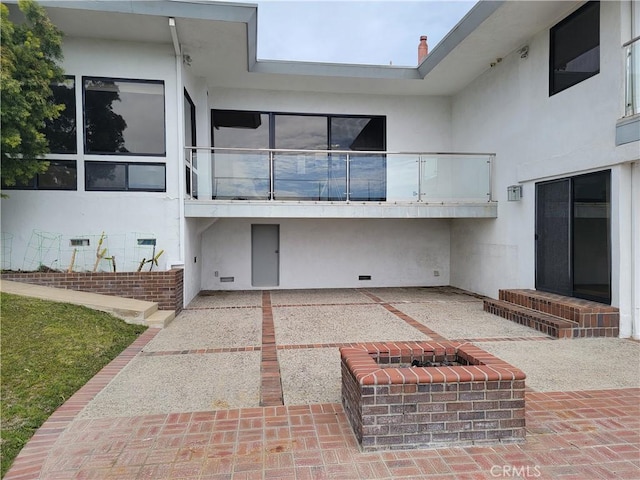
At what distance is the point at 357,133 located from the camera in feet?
38.4

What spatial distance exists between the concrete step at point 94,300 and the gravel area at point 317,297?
3.09 meters

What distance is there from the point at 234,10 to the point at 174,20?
45.7 inches

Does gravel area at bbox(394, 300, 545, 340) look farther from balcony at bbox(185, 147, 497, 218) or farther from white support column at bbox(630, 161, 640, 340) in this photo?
balcony at bbox(185, 147, 497, 218)

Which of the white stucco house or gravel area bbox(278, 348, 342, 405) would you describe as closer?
gravel area bbox(278, 348, 342, 405)

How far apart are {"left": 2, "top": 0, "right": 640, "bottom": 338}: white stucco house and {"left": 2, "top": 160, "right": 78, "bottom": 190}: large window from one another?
0.14 feet

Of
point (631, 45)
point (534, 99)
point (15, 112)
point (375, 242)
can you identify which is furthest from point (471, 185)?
point (15, 112)

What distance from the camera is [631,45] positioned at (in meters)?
5.74

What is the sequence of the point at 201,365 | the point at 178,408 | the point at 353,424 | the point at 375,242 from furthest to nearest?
the point at 375,242, the point at 201,365, the point at 178,408, the point at 353,424

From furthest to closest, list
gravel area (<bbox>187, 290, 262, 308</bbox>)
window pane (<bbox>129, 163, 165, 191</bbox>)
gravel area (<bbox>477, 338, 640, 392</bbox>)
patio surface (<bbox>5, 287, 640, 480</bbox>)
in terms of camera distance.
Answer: gravel area (<bbox>187, 290, 262, 308</bbox>) < window pane (<bbox>129, 163, 165, 191</bbox>) < gravel area (<bbox>477, 338, 640, 392</bbox>) < patio surface (<bbox>5, 287, 640, 480</bbox>)

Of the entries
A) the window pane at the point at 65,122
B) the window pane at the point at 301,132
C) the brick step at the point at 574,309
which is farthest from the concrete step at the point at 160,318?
the brick step at the point at 574,309

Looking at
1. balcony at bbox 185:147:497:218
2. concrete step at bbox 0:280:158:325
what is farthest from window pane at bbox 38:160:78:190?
balcony at bbox 185:147:497:218

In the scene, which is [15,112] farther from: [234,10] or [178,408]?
[178,408]

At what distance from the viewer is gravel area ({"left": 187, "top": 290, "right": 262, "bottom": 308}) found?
28.7 ft

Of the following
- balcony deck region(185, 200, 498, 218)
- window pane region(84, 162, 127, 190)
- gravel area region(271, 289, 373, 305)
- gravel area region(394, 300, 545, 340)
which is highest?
window pane region(84, 162, 127, 190)
